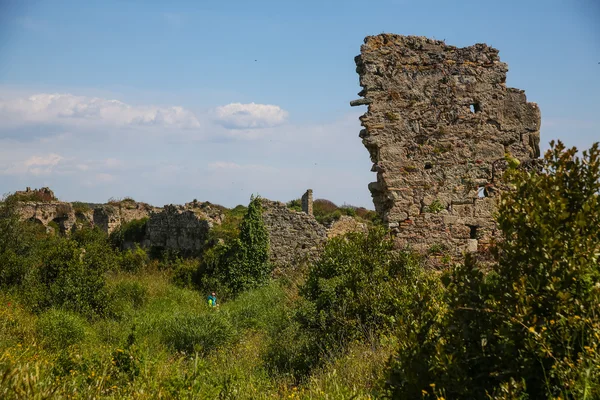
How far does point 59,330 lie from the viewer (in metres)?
10.3

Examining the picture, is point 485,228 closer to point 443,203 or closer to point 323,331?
point 443,203

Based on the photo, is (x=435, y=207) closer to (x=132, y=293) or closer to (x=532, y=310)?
(x=532, y=310)

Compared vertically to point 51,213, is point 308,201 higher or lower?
higher

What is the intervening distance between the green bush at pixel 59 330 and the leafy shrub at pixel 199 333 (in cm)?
147

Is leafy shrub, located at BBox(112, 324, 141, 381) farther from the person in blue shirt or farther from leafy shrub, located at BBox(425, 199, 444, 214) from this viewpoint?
the person in blue shirt

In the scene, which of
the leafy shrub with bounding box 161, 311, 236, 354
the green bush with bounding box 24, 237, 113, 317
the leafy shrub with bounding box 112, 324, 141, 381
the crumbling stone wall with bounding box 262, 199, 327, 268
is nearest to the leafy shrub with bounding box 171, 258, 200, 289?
the crumbling stone wall with bounding box 262, 199, 327, 268

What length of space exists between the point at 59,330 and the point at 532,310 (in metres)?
8.83

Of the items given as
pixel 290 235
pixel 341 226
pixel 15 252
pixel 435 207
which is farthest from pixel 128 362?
pixel 341 226

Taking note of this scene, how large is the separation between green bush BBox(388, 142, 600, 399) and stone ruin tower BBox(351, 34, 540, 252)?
201 inches

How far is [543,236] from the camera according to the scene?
357 centimetres

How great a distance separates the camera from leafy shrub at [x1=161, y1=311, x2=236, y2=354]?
9.98 meters

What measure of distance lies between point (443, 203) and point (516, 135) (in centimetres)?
150

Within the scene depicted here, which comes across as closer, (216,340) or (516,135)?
(516,135)

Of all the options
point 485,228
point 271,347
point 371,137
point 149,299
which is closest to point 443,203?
point 485,228
